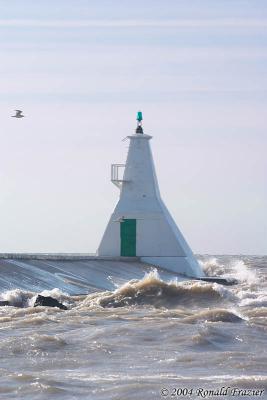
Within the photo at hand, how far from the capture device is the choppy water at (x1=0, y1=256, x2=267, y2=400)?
13414 millimetres

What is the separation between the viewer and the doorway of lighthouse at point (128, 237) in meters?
42.4

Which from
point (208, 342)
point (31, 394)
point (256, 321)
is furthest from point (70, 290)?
point (31, 394)

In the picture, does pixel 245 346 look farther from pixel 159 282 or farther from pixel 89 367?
pixel 159 282

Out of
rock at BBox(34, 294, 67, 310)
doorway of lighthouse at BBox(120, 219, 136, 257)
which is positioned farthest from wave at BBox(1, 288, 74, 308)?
doorway of lighthouse at BBox(120, 219, 136, 257)

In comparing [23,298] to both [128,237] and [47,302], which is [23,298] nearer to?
[47,302]

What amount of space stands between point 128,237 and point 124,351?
86.4 feet

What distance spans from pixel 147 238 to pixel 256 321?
71.0ft

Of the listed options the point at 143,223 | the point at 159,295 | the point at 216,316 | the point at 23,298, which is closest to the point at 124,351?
the point at 216,316

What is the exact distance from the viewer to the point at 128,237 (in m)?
42.8

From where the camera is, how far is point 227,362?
50.2 ft

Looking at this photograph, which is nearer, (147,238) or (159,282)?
(159,282)

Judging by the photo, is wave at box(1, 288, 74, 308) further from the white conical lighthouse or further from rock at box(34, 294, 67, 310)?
the white conical lighthouse

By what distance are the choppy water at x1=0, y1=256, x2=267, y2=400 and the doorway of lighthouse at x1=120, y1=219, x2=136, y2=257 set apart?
16.7m

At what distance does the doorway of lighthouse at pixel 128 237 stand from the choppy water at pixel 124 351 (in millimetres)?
16671
